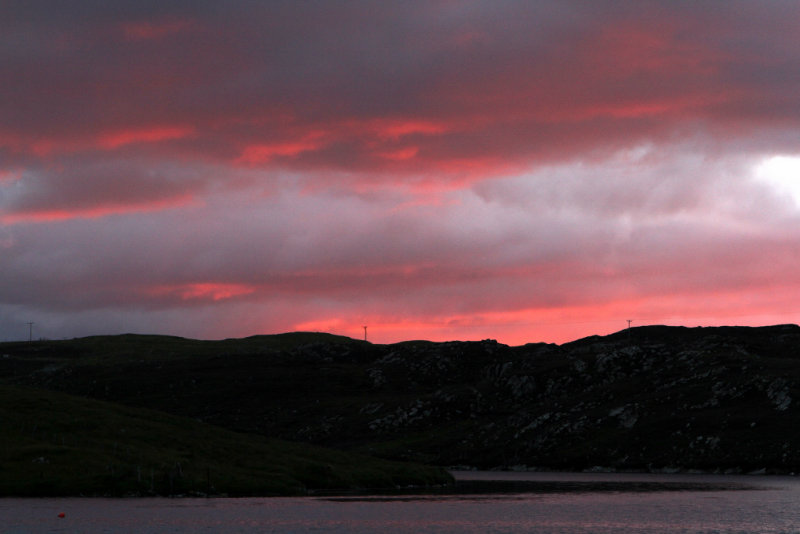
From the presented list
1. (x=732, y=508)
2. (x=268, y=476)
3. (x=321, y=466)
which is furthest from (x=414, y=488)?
(x=732, y=508)

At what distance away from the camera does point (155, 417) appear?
625ft

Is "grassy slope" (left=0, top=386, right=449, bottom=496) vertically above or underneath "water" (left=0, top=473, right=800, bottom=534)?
above

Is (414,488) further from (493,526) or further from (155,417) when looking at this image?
(493,526)

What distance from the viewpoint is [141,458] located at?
155 metres

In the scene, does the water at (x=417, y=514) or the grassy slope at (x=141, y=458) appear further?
the grassy slope at (x=141, y=458)

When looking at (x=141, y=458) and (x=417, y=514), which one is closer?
(x=417, y=514)

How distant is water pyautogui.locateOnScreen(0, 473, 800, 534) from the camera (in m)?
110

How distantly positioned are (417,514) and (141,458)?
48185 mm

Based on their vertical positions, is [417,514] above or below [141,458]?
below

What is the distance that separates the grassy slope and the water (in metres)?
7.09

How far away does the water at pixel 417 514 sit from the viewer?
11044cm

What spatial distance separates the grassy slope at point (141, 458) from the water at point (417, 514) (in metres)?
7.09

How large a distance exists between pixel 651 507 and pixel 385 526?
49519 millimetres

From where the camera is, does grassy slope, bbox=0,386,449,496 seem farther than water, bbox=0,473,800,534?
Yes
